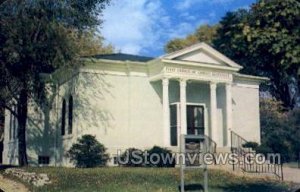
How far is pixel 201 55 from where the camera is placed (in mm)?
27703

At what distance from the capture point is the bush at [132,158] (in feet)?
79.6

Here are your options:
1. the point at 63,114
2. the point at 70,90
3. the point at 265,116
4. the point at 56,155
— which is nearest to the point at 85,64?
the point at 70,90

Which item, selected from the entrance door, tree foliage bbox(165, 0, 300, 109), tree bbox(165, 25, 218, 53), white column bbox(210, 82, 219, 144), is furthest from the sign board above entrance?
tree bbox(165, 25, 218, 53)

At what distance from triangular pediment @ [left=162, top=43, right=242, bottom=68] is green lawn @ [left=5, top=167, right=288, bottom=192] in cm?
791

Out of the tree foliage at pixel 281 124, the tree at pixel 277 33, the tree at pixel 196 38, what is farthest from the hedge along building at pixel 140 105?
the tree at pixel 196 38

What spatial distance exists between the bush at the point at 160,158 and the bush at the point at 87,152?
261 centimetres

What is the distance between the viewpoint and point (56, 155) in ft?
90.0

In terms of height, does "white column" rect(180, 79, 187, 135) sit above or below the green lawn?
above

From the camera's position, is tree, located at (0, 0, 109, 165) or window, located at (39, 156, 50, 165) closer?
tree, located at (0, 0, 109, 165)

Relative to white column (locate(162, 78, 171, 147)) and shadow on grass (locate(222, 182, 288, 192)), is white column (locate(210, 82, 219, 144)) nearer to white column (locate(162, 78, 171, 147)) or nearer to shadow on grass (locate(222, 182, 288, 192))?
white column (locate(162, 78, 171, 147))

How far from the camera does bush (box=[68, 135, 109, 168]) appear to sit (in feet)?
78.4

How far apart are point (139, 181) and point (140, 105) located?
8.85 meters

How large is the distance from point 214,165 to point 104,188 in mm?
8230

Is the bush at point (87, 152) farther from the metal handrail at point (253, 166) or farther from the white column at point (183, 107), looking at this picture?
the metal handrail at point (253, 166)
